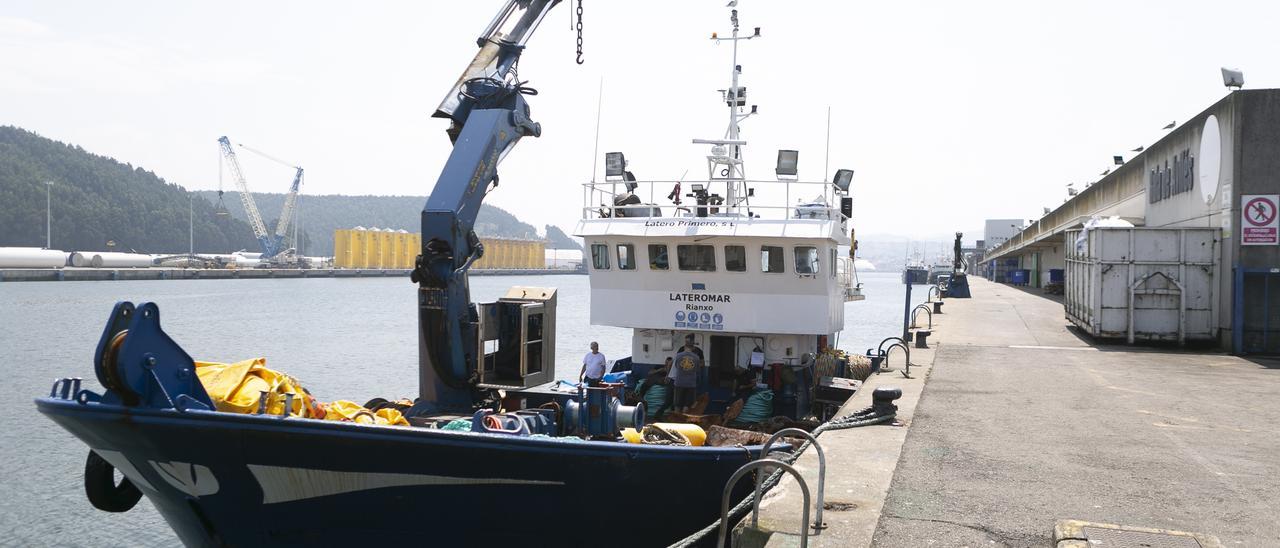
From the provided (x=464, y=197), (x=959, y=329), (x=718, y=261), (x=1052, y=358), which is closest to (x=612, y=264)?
(x=718, y=261)

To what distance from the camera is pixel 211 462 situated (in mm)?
7879

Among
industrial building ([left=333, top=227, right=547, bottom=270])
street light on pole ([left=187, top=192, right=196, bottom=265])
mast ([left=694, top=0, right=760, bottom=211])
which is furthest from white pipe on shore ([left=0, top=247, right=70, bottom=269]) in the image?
mast ([left=694, top=0, right=760, bottom=211])

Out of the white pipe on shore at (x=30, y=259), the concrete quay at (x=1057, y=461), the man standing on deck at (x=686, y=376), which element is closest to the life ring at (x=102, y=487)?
the concrete quay at (x=1057, y=461)

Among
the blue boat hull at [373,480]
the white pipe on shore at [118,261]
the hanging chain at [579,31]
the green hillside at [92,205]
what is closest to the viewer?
the blue boat hull at [373,480]

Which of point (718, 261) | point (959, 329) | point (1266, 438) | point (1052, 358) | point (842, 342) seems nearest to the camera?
point (1266, 438)

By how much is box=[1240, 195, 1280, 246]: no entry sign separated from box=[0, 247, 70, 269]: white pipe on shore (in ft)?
377

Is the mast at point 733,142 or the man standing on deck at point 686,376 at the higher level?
the mast at point 733,142

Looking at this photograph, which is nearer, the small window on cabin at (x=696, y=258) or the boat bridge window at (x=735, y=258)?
the boat bridge window at (x=735, y=258)

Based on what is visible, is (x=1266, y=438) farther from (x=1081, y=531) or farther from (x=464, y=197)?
(x=464, y=197)

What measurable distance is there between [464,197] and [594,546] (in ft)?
14.6

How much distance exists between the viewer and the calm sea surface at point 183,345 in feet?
50.5

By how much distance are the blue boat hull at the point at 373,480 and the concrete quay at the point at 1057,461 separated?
63.3 inches

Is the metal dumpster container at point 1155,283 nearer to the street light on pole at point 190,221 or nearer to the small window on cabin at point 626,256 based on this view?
the small window on cabin at point 626,256

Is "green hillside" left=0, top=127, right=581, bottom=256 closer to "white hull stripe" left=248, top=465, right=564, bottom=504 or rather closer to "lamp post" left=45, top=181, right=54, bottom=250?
"lamp post" left=45, top=181, right=54, bottom=250
